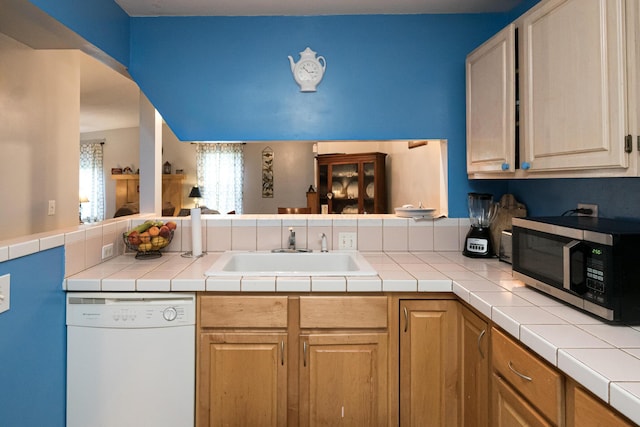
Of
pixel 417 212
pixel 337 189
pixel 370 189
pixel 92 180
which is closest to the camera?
pixel 417 212

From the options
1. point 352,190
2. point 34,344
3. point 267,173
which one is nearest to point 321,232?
point 34,344

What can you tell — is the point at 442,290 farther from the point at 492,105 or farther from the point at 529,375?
the point at 492,105

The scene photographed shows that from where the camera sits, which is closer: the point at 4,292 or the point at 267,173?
the point at 4,292

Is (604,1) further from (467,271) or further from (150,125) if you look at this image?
(150,125)

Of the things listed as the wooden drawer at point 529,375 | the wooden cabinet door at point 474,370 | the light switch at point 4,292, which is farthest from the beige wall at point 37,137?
the wooden drawer at point 529,375

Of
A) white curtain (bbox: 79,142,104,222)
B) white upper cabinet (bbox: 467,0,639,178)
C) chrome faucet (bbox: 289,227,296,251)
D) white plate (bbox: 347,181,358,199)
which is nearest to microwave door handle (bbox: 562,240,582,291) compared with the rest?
white upper cabinet (bbox: 467,0,639,178)

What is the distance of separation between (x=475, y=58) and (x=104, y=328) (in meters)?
2.09

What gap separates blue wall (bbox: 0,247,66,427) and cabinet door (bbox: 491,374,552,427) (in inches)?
63.6

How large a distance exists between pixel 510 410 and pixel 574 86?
3.43 ft

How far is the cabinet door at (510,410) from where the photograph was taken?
1.05 meters

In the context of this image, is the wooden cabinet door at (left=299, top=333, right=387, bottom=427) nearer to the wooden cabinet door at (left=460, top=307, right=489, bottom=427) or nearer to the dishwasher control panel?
the wooden cabinet door at (left=460, top=307, right=489, bottom=427)

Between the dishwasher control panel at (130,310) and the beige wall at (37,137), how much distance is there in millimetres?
1383

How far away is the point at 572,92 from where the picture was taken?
1254 mm

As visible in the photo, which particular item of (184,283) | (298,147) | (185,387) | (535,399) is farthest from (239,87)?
(298,147)
